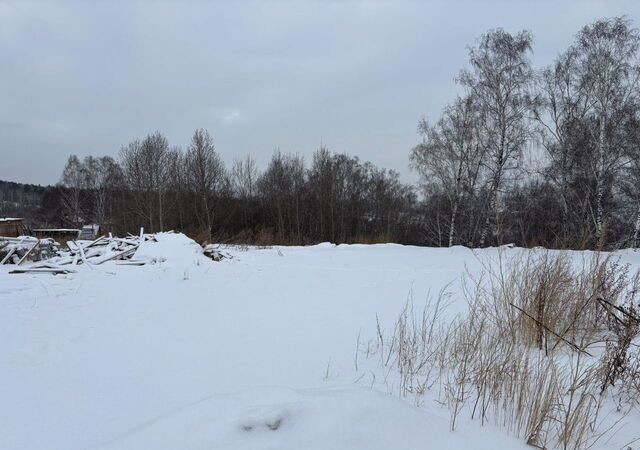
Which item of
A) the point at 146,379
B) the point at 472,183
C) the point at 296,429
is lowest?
the point at 146,379

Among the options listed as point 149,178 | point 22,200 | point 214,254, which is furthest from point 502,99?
point 22,200

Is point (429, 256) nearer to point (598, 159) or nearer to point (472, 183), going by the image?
point (472, 183)

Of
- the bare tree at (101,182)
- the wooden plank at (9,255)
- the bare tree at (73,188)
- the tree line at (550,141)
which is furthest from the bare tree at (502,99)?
the bare tree at (73,188)

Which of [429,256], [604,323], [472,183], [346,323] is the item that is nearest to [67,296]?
[346,323]

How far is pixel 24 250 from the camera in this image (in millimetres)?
8867

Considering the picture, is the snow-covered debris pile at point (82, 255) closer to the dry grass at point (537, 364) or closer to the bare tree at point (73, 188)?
the dry grass at point (537, 364)

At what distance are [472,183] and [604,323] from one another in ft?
54.2

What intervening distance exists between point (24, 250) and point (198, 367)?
26.8ft

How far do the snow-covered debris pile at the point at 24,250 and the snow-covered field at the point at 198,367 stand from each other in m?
2.06

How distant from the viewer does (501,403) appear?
8.34ft

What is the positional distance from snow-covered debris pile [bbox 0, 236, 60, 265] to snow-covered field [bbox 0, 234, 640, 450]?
206cm

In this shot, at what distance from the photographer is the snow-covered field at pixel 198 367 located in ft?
6.52

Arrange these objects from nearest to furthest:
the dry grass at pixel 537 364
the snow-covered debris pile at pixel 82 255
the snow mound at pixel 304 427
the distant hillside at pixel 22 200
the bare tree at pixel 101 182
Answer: the snow mound at pixel 304 427 → the dry grass at pixel 537 364 → the snow-covered debris pile at pixel 82 255 → the bare tree at pixel 101 182 → the distant hillside at pixel 22 200

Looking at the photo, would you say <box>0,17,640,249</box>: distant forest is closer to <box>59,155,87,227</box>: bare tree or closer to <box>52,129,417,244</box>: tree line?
<box>52,129,417,244</box>: tree line
